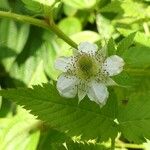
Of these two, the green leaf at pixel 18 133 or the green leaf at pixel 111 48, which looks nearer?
the green leaf at pixel 111 48

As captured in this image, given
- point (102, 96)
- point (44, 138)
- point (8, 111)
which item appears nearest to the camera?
point (102, 96)

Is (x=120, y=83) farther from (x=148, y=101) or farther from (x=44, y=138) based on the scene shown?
(x=44, y=138)

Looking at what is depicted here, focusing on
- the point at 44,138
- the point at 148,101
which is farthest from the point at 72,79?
the point at 44,138

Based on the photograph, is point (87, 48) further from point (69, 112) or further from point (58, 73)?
point (58, 73)

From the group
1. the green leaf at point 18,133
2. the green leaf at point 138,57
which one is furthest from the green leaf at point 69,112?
the green leaf at point 18,133

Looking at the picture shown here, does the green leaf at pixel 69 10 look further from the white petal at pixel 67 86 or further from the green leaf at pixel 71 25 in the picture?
the white petal at pixel 67 86

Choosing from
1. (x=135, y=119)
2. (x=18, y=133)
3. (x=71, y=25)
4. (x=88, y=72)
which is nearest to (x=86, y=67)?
(x=88, y=72)
